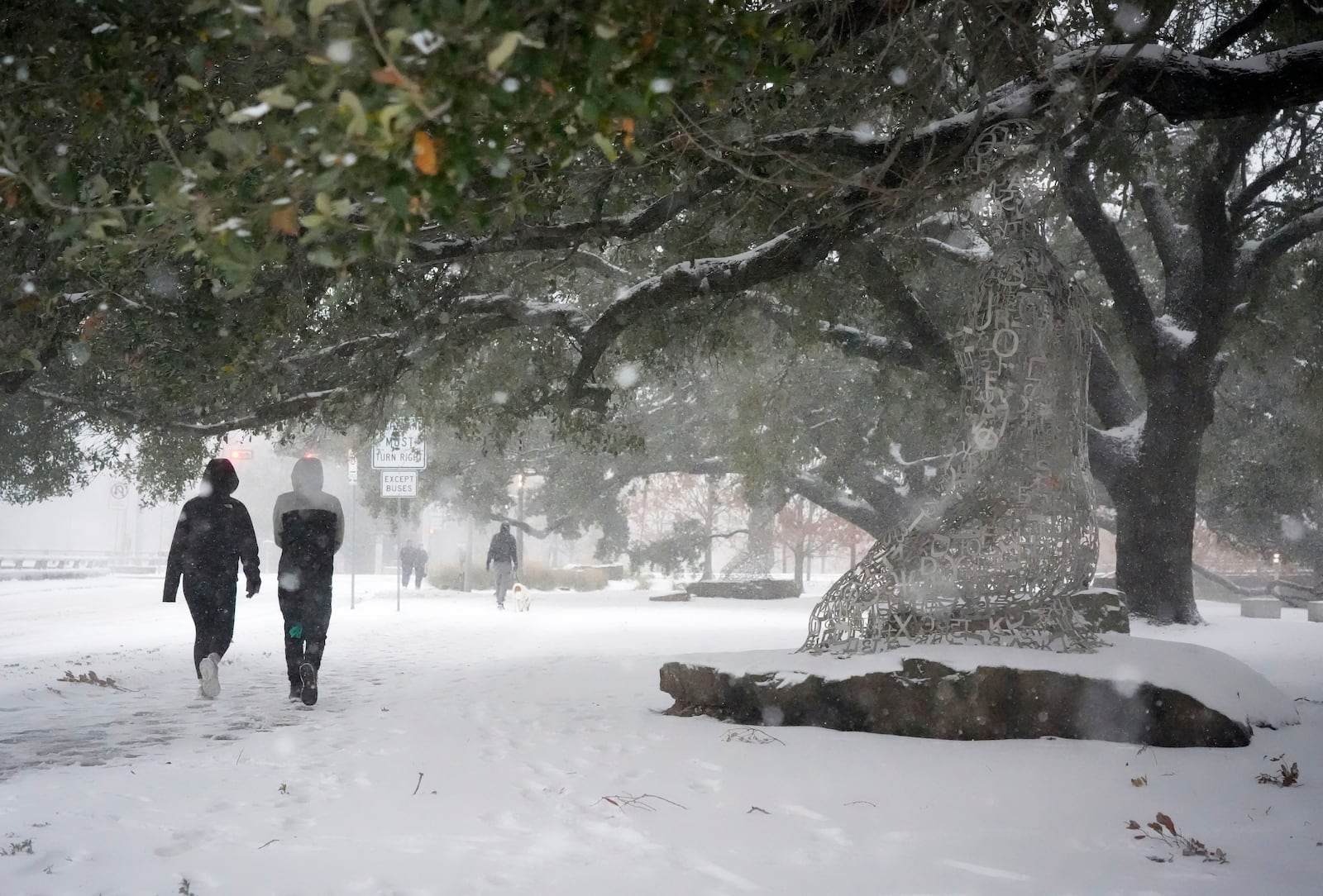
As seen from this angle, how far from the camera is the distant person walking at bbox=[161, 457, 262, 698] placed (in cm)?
814

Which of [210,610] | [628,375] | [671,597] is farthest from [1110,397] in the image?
[671,597]

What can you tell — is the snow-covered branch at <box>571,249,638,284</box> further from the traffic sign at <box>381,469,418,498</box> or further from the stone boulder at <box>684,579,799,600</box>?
the stone boulder at <box>684,579,799,600</box>

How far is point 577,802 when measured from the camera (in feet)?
16.0

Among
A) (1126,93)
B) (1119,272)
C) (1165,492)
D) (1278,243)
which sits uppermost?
(1278,243)

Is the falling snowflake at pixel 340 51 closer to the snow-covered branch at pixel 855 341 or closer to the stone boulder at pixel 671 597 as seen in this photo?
the snow-covered branch at pixel 855 341

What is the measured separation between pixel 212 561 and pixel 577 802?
4918 millimetres

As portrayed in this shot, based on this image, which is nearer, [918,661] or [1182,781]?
[1182,781]

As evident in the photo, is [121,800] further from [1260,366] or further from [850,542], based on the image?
[850,542]

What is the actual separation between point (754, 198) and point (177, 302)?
417 centimetres

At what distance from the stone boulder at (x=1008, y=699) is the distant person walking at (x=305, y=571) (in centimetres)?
365

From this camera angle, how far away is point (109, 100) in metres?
2.95

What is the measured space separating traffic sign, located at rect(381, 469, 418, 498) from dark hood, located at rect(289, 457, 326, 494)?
11985 millimetres

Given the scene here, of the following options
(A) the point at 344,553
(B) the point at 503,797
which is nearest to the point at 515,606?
(B) the point at 503,797

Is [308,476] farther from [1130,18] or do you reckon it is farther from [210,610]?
[1130,18]
